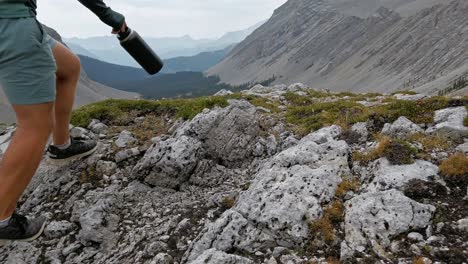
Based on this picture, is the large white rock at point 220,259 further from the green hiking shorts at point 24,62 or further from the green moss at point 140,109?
the green moss at point 140,109

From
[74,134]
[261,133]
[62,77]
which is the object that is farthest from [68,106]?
[261,133]

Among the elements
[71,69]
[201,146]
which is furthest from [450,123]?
[71,69]

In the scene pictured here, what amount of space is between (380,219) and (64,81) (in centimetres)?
690

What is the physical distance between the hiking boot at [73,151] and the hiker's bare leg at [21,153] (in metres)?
2.96

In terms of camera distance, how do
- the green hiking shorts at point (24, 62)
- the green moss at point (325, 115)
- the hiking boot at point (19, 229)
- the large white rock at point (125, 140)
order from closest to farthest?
1. the green hiking shorts at point (24, 62)
2. the hiking boot at point (19, 229)
3. the green moss at point (325, 115)
4. the large white rock at point (125, 140)

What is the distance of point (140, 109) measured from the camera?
51.5 feet

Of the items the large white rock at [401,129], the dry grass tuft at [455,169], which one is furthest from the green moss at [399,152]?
the large white rock at [401,129]

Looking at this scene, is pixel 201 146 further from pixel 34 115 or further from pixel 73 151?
pixel 34 115

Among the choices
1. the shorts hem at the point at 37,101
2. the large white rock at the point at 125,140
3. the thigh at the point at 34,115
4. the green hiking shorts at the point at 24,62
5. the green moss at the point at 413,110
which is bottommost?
the large white rock at the point at 125,140

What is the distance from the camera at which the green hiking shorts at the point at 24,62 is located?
601 cm

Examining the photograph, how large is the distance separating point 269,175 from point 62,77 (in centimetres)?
500

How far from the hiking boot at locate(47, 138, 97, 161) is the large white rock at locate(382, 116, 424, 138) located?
768cm

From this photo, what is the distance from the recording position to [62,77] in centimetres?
844

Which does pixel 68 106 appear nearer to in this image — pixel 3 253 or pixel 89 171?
pixel 89 171
